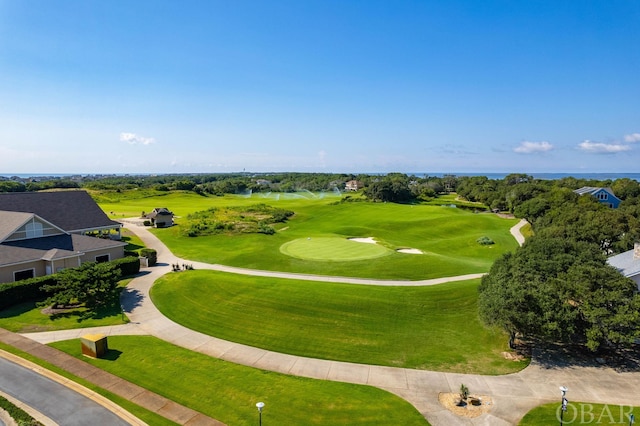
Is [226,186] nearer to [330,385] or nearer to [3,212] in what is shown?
[3,212]

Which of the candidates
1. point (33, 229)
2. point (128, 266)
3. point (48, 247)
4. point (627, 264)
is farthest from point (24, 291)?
point (627, 264)

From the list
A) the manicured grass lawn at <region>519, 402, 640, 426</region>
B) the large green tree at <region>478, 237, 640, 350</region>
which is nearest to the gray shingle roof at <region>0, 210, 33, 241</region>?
the large green tree at <region>478, 237, 640, 350</region>

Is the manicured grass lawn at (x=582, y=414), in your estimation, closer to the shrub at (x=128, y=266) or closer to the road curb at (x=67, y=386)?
the road curb at (x=67, y=386)

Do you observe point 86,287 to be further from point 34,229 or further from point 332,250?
point 332,250

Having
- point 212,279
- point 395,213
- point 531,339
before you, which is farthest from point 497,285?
point 395,213

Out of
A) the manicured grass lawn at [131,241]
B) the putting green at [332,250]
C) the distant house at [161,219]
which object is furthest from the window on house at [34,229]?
the distant house at [161,219]
